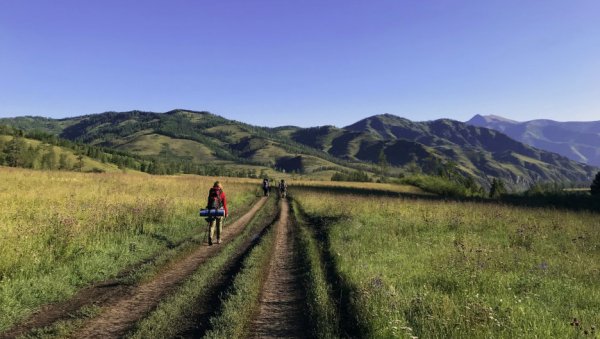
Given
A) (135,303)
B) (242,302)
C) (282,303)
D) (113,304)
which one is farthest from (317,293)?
(113,304)

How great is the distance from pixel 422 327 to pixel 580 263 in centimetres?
877

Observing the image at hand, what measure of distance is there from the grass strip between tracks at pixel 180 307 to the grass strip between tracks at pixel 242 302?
2.35ft

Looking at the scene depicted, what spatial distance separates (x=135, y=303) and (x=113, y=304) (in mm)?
481

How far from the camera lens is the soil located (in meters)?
7.44

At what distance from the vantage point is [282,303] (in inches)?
363

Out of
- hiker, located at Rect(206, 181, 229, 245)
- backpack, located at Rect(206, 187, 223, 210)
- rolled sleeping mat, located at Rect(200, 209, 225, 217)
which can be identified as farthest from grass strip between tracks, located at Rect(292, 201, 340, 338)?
backpack, located at Rect(206, 187, 223, 210)

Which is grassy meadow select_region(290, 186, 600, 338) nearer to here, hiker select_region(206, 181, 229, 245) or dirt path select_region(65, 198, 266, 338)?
dirt path select_region(65, 198, 266, 338)

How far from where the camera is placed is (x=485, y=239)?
1734 centimetres

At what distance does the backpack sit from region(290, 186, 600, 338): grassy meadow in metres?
5.02

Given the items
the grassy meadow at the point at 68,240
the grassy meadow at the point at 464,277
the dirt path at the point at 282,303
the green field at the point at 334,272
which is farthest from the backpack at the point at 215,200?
the grassy meadow at the point at 464,277

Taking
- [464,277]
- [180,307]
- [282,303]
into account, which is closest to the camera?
[180,307]

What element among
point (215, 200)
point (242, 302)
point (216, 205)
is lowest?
point (242, 302)

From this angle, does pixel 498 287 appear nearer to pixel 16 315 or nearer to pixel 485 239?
pixel 485 239

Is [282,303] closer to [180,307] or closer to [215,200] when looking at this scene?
[180,307]
